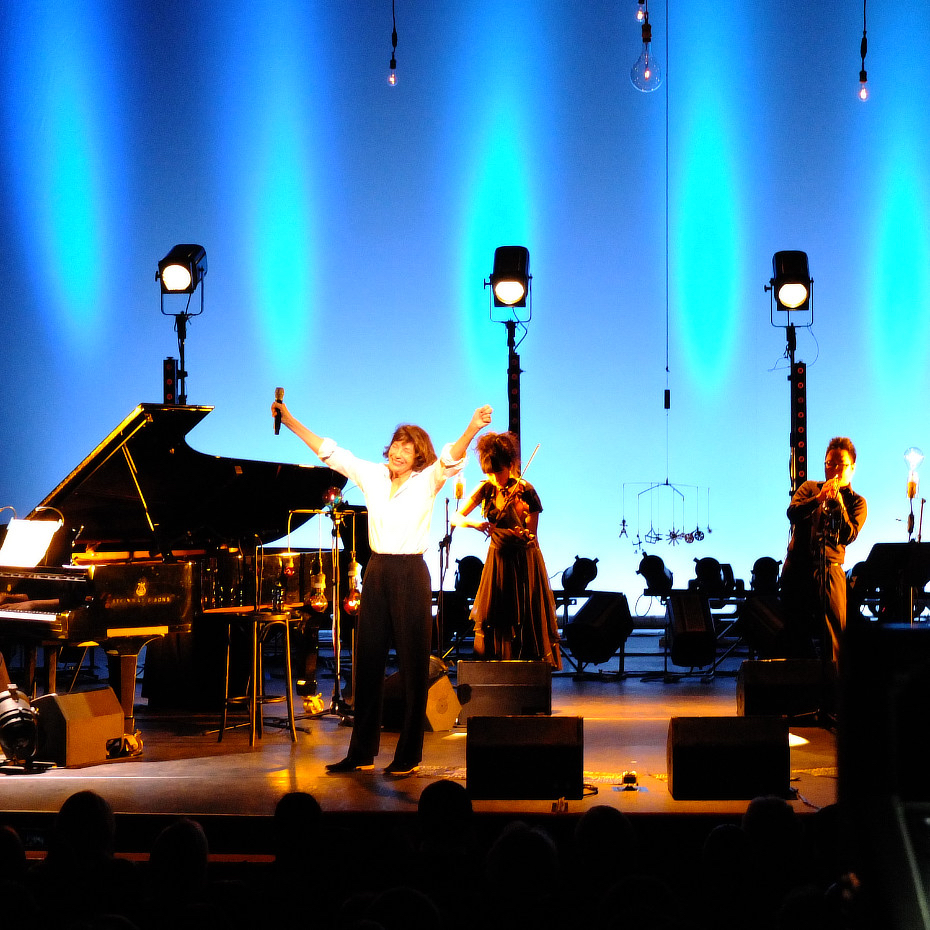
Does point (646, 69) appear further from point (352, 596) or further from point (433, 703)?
point (433, 703)

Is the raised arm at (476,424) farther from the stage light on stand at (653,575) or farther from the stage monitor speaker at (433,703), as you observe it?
the stage light on stand at (653,575)

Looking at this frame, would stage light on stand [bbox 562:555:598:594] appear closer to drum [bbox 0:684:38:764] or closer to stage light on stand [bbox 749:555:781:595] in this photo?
stage light on stand [bbox 749:555:781:595]

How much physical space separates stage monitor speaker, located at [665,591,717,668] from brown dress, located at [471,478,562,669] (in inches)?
92.3

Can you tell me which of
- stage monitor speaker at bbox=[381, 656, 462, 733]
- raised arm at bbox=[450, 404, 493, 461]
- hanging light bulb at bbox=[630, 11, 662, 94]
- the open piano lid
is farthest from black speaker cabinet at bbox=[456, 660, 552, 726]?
hanging light bulb at bbox=[630, 11, 662, 94]

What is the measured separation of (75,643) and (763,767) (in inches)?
123

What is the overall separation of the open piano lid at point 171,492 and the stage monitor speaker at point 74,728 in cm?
88

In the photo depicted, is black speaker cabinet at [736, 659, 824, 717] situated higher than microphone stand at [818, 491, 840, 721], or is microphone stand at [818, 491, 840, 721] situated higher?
microphone stand at [818, 491, 840, 721]

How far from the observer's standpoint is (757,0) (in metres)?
10.1

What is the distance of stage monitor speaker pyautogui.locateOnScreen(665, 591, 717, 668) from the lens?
27.0 ft

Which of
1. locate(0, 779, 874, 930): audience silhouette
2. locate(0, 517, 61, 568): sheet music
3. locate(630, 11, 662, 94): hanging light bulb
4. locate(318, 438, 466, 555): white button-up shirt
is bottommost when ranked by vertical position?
locate(0, 779, 874, 930): audience silhouette

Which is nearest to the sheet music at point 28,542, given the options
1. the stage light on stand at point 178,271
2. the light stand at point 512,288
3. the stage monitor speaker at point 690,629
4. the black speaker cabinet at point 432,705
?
the black speaker cabinet at point 432,705

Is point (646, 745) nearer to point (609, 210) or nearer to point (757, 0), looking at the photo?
point (609, 210)

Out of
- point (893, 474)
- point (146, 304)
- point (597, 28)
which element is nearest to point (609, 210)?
point (597, 28)

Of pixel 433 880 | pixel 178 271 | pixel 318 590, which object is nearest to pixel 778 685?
pixel 318 590
